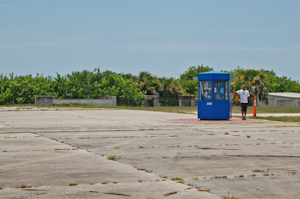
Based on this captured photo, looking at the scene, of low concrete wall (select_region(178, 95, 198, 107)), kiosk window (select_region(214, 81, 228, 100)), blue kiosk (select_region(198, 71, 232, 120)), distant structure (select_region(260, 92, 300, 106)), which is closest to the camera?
blue kiosk (select_region(198, 71, 232, 120))

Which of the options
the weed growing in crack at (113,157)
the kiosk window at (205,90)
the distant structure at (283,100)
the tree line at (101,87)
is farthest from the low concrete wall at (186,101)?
the weed growing in crack at (113,157)

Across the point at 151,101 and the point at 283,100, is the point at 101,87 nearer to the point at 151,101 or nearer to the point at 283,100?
the point at 151,101

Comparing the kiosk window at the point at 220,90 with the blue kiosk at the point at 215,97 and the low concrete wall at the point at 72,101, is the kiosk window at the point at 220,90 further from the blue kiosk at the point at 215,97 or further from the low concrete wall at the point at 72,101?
the low concrete wall at the point at 72,101

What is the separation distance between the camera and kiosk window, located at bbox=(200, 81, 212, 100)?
24359 millimetres

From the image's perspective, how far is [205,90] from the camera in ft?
80.5

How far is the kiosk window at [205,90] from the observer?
24359 millimetres

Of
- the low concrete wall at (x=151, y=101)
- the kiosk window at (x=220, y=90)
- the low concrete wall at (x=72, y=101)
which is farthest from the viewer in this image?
the low concrete wall at (x=151, y=101)

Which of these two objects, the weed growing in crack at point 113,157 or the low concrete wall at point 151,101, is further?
the low concrete wall at point 151,101

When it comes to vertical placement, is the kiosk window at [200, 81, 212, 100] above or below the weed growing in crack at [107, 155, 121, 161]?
above

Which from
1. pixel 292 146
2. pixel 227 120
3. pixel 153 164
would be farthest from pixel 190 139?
pixel 227 120

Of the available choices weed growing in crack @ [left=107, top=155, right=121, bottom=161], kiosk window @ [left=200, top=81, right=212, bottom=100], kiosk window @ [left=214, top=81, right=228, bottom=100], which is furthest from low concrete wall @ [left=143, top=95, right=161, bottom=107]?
weed growing in crack @ [left=107, top=155, right=121, bottom=161]

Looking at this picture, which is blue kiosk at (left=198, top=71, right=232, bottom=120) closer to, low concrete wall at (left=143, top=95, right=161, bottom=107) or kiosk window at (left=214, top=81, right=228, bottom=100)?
kiosk window at (left=214, top=81, right=228, bottom=100)

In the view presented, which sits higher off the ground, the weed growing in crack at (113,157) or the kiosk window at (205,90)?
the kiosk window at (205,90)

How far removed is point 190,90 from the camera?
70.8m
